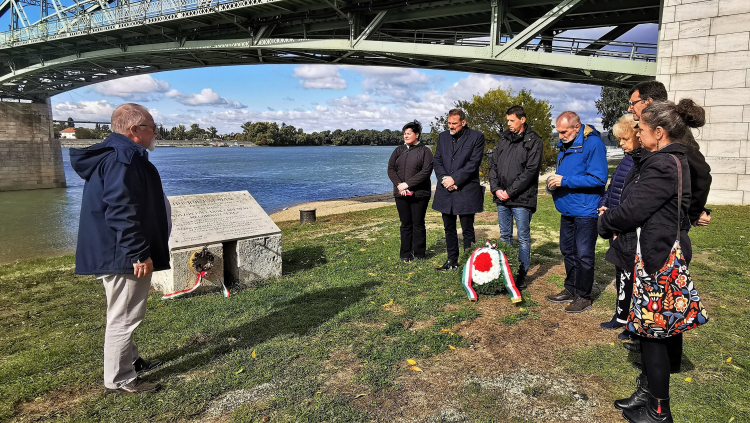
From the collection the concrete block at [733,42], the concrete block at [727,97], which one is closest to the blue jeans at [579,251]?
the concrete block at [727,97]

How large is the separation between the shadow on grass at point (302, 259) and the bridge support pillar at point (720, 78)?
11.6 metres

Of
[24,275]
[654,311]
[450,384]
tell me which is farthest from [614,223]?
[24,275]

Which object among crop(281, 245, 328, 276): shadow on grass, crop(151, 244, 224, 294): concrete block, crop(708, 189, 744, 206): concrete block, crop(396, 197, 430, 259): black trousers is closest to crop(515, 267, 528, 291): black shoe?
crop(396, 197, 430, 259): black trousers

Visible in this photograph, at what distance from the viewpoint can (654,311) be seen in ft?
8.05

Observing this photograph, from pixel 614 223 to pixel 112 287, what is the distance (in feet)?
11.0

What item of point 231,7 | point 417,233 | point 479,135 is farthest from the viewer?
point 231,7

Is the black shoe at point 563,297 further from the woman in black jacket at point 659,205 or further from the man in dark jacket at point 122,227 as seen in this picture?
the man in dark jacket at point 122,227

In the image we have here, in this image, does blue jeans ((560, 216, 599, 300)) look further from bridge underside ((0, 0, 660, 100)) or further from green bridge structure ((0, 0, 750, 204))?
bridge underside ((0, 0, 660, 100))

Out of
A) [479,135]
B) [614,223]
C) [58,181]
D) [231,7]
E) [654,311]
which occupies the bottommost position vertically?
[58,181]

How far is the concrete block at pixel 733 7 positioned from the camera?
11.7 meters

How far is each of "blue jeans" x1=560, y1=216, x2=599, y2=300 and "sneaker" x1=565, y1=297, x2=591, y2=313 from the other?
6cm

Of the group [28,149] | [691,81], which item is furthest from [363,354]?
[28,149]

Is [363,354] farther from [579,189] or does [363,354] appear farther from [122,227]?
[579,189]

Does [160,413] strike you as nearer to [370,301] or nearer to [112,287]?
[112,287]
